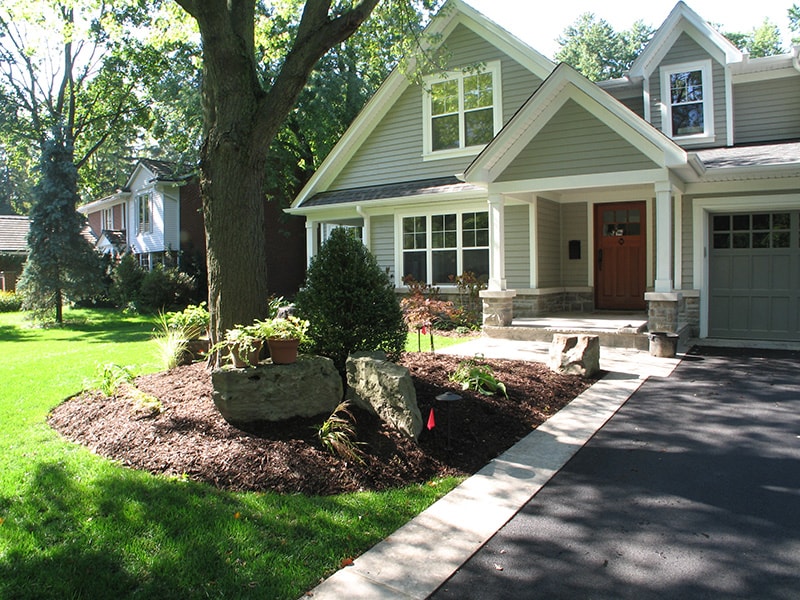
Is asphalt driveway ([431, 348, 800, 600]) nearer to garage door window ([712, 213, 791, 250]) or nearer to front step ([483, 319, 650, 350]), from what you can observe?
front step ([483, 319, 650, 350])

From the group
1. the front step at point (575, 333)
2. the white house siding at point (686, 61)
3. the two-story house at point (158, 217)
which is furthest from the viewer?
the two-story house at point (158, 217)

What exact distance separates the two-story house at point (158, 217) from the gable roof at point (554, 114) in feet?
50.0

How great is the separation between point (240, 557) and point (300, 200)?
46.2 ft

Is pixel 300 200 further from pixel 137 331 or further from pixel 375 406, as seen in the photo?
pixel 375 406

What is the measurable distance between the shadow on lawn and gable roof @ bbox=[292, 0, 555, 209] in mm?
9868

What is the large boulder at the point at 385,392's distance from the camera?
504 cm

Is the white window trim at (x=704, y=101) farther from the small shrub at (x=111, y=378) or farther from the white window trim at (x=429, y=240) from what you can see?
the small shrub at (x=111, y=378)

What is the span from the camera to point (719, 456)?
4965 mm

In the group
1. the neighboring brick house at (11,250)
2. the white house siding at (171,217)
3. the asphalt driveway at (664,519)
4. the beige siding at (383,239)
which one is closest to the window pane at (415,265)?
the beige siding at (383,239)

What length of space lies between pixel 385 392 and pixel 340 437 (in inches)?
26.3

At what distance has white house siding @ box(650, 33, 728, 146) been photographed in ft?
39.4

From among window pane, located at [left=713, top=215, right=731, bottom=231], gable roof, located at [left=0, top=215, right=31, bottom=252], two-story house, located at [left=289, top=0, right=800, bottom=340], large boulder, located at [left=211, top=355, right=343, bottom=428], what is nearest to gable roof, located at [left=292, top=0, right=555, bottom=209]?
two-story house, located at [left=289, top=0, right=800, bottom=340]

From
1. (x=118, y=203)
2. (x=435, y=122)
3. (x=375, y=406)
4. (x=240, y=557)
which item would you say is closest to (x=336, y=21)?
(x=375, y=406)

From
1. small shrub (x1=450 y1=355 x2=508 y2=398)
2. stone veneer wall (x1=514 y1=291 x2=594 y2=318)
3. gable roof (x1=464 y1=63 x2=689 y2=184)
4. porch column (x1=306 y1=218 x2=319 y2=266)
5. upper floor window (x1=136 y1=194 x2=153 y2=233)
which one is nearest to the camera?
small shrub (x1=450 y1=355 x2=508 y2=398)
